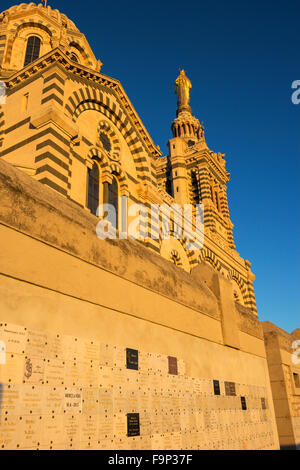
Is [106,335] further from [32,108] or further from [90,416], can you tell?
[32,108]

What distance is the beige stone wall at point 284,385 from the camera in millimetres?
11117

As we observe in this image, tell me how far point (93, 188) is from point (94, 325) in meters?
10.0

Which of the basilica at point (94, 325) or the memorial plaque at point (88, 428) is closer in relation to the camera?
the basilica at point (94, 325)

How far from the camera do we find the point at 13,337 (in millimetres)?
3883

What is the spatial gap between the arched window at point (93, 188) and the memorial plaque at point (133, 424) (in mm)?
9725

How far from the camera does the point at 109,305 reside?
5.40 metres

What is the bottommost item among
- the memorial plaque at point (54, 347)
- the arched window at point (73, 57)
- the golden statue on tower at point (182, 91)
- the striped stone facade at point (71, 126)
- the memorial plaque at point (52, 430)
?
the memorial plaque at point (52, 430)

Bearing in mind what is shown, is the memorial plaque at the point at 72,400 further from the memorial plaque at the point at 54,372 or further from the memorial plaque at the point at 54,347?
the memorial plaque at the point at 54,347

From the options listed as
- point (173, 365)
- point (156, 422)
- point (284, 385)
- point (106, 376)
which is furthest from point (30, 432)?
point (284, 385)

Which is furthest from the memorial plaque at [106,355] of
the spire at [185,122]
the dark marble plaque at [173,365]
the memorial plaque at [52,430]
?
the spire at [185,122]

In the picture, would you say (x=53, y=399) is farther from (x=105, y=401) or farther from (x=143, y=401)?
(x=143, y=401)

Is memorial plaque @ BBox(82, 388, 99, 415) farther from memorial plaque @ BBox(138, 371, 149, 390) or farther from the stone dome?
the stone dome

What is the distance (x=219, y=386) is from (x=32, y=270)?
5.30 m
